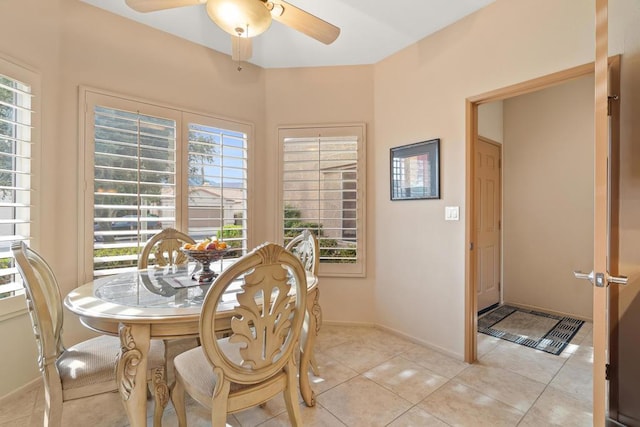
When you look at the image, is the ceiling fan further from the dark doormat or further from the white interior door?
the dark doormat

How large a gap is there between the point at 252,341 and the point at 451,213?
2.01 m

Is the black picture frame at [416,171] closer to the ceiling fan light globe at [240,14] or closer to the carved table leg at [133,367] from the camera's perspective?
the ceiling fan light globe at [240,14]

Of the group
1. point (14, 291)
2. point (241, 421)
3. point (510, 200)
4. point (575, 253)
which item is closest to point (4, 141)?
point (14, 291)

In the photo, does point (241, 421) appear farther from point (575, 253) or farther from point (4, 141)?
point (575, 253)

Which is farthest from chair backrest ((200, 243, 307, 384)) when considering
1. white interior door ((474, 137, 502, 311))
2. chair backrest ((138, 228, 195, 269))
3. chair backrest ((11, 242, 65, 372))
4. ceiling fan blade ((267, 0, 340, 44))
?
white interior door ((474, 137, 502, 311))

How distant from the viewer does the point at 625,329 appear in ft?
5.47

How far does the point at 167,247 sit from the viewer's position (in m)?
2.46

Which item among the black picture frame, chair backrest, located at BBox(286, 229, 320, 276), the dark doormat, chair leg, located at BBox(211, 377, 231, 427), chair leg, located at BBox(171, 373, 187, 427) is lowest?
the dark doormat

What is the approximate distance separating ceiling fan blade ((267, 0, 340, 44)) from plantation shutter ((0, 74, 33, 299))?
72.4 inches

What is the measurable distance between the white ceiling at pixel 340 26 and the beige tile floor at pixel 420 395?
114 inches

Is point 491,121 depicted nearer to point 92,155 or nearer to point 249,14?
point 249,14

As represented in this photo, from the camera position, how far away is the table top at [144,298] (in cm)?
132

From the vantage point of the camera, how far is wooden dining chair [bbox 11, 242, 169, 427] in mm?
1287

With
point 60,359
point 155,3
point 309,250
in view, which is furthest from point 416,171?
point 60,359
